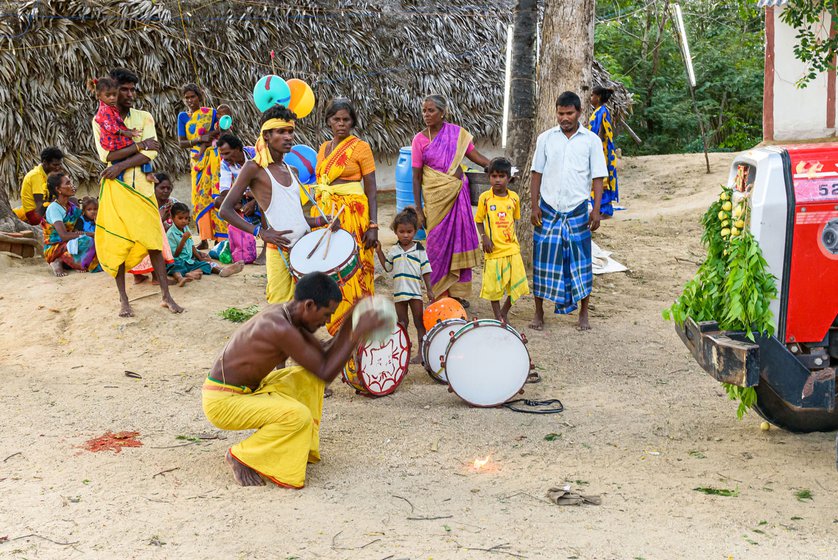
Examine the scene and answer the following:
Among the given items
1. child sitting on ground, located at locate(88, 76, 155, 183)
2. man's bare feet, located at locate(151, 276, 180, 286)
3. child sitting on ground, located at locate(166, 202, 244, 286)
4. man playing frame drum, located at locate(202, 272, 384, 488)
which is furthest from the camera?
child sitting on ground, located at locate(166, 202, 244, 286)

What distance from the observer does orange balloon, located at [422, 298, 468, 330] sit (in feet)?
21.2

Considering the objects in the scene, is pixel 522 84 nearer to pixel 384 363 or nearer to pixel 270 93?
pixel 270 93

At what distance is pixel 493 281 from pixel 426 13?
7031 mm

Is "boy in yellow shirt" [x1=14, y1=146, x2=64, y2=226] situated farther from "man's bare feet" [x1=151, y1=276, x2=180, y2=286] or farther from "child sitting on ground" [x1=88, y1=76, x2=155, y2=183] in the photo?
"child sitting on ground" [x1=88, y1=76, x2=155, y2=183]

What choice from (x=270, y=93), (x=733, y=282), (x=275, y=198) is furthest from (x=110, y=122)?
(x=733, y=282)

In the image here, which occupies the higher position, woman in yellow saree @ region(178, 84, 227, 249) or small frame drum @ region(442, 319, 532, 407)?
woman in yellow saree @ region(178, 84, 227, 249)

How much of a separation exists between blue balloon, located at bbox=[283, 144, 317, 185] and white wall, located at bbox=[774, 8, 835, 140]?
4.20 m

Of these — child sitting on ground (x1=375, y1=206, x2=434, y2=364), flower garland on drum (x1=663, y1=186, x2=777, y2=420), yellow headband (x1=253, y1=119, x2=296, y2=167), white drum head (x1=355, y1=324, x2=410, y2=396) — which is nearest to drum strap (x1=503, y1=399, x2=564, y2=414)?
white drum head (x1=355, y1=324, x2=410, y2=396)

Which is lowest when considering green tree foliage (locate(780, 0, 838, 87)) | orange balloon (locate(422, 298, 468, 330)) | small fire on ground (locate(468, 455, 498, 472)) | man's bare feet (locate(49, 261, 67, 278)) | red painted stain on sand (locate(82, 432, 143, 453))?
small fire on ground (locate(468, 455, 498, 472))

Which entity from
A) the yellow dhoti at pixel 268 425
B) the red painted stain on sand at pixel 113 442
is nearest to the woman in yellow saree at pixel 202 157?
the red painted stain on sand at pixel 113 442

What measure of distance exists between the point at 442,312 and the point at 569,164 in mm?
1695

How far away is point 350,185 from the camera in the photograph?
619cm

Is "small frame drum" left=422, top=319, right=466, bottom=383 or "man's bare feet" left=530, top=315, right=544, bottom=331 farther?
"man's bare feet" left=530, top=315, right=544, bottom=331

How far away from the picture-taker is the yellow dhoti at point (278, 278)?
18.7 ft
